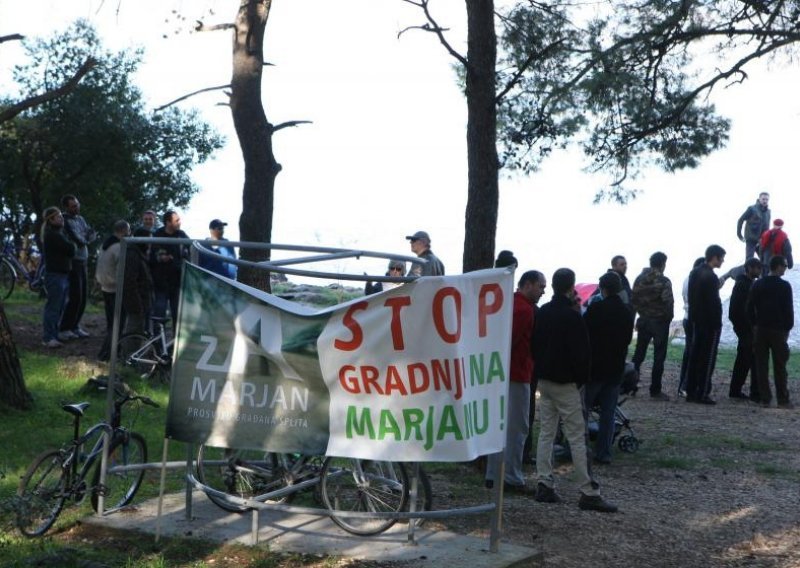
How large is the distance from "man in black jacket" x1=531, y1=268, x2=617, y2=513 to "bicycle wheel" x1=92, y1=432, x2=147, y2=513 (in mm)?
3165

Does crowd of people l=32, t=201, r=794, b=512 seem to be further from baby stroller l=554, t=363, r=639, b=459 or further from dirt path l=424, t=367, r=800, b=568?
dirt path l=424, t=367, r=800, b=568

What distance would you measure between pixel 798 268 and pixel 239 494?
24.1 meters

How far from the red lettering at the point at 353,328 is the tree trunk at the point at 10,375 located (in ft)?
18.9

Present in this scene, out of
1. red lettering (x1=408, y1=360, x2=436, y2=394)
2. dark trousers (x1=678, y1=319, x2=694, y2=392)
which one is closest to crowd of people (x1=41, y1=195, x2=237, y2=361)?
dark trousers (x1=678, y1=319, x2=694, y2=392)

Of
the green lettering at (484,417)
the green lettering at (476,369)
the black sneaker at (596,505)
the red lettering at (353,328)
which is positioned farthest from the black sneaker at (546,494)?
the red lettering at (353,328)

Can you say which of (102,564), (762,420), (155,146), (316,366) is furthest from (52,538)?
(155,146)

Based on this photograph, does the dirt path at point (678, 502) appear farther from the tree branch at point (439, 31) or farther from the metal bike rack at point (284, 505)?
the tree branch at point (439, 31)

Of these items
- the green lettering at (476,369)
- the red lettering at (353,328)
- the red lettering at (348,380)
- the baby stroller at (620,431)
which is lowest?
the baby stroller at (620,431)

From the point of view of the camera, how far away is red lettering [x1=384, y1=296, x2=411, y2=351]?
7.13m

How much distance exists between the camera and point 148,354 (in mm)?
14188

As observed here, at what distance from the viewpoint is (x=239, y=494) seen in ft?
28.2

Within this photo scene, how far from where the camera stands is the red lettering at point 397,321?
7.13 m

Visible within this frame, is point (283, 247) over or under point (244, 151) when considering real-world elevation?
under

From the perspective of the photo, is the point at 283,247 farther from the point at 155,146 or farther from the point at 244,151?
the point at 155,146
